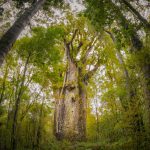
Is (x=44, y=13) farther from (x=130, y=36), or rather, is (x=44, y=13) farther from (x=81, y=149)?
(x=81, y=149)

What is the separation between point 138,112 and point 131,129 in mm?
662

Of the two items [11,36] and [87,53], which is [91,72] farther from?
[11,36]

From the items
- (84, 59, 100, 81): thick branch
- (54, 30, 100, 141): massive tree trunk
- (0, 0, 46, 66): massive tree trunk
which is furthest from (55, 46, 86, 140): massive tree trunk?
(0, 0, 46, 66): massive tree trunk

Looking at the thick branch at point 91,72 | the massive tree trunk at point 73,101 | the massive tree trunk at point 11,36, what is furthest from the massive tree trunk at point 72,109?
the massive tree trunk at point 11,36

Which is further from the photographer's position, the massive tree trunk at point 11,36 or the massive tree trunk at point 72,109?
the massive tree trunk at point 72,109

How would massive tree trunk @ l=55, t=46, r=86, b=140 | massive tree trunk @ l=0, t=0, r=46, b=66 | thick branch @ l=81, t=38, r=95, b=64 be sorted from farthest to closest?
thick branch @ l=81, t=38, r=95, b=64
massive tree trunk @ l=55, t=46, r=86, b=140
massive tree trunk @ l=0, t=0, r=46, b=66

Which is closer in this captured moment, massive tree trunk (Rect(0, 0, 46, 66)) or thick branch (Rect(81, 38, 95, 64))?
massive tree trunk (Rect(0, 0, 46, 66))

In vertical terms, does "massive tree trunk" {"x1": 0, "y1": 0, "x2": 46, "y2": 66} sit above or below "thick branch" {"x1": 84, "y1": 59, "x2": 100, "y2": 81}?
below

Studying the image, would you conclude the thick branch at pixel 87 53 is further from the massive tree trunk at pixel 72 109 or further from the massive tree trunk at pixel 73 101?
the massive tree trunk at pixel 72 109

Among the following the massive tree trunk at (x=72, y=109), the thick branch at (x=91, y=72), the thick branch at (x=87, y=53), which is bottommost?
the massive tree trunk at (x=72, y=109)

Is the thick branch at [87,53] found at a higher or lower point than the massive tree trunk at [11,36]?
higher

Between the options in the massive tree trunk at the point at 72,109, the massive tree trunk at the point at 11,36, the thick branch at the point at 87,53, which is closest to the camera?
the massive tree trunk at the point at 11,36

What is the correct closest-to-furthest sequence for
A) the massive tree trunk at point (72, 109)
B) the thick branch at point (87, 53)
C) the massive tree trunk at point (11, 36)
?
1. the massive tree trunk at point (11, 36)
2. the massive tree trunk at point (72, 109)
3. the thick branch at point (87, 53)

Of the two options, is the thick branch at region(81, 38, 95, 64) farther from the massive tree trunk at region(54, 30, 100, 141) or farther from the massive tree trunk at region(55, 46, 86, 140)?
the massive tree trunk at region(55, 46, 86, 140)
